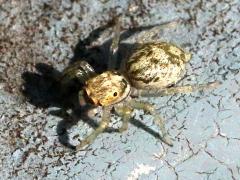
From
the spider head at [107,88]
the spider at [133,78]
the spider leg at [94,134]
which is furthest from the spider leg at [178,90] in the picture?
the spider leg at [94,134]

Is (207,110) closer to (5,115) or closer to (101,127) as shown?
(101,127)

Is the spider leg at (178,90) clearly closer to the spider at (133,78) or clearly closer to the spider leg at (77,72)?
the spider at (133,78)

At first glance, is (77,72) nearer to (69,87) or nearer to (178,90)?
(69,87)

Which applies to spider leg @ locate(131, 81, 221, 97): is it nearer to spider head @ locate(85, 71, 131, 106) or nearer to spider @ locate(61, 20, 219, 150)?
spider @ locate(61, 20, 219, 150)

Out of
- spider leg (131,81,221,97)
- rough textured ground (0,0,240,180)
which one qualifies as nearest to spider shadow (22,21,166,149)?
rough textured ground (0,0,240,180)

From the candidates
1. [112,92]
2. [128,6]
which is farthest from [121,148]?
[128,6]

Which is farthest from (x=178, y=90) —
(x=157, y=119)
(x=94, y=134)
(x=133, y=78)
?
(x=94, y=134)

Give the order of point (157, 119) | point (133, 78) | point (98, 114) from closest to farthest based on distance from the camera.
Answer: point (157, 119) → point (98, 114) → point (133, 78)

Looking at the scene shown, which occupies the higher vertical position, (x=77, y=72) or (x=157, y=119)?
(x=77, y=72)
